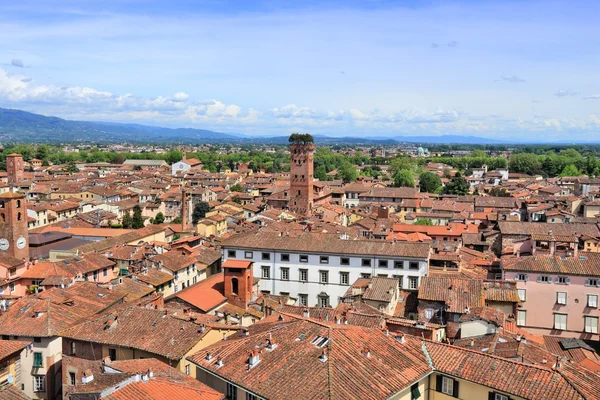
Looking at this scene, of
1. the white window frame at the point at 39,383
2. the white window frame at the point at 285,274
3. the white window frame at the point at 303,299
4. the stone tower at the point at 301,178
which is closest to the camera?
the white window frame at the point at 39,383

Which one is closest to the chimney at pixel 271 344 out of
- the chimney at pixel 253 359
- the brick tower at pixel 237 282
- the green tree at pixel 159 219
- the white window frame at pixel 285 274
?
the chimney at pixel 253 359

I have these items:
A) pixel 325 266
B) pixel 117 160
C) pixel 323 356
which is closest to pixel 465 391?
pixel 323 356

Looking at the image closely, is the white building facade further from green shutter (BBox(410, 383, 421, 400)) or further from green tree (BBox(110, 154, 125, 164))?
green tree (BBox(110, 154, 125, 164))

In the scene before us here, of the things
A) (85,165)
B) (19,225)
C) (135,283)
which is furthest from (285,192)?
(85,165)

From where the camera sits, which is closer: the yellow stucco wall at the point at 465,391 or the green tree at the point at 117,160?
the yellow stucco wall at the point at 465,391

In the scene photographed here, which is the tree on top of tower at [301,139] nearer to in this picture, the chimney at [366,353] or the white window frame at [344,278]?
the white window frame at [344,278]

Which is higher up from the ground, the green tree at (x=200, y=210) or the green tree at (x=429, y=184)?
the green tree at (x=429, y=184)
